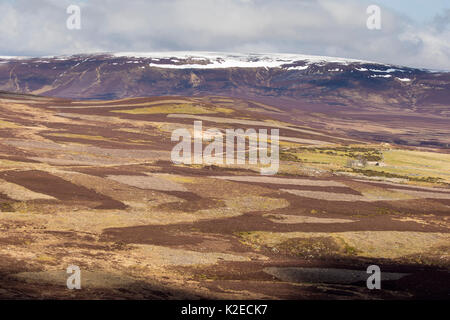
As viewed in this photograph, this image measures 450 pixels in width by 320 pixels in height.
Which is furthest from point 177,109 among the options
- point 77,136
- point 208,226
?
point 208,226

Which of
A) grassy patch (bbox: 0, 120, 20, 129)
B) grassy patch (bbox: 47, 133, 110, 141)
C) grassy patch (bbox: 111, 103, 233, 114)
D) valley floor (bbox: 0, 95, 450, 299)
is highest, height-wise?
grassy patch (bbox: 111, 103, 233, 114)

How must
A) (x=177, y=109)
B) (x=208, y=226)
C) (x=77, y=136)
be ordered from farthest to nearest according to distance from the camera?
(x=177, y=109) → (x=77, y=136) → (x=208, y=226)

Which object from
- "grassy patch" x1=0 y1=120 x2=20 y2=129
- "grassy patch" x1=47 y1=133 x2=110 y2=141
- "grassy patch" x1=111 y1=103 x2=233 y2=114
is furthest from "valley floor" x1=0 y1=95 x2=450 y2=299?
"grassy patch" x1=111 y1=103 x2=233 y2=114

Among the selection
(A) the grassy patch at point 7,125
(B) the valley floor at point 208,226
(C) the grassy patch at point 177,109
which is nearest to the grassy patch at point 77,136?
(B) the valley floor at point 208,226

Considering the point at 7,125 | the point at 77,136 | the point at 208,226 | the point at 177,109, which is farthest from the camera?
the point at 177,109

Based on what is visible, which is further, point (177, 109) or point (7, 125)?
point (177, 109)

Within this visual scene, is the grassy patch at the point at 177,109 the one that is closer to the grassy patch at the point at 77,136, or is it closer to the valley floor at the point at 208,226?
the grassy patch at the point at 77,136

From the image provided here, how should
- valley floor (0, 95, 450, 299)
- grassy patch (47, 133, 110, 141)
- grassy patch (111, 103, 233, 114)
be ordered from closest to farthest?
1. valley floor (0, 95, 450, 299)
2. grassy patch (47, 133, 110, 141)
3. grassy patch (111, 103, 233, 114)

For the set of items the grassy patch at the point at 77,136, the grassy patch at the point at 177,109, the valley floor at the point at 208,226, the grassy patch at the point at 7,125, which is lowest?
the valley floor at the point at 208,226

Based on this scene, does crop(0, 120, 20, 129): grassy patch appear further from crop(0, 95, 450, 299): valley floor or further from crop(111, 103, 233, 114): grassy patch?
crop(111, 103, 233, 114): grassy patch

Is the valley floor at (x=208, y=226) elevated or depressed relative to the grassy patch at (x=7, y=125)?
depressed

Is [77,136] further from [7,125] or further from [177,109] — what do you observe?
[177,109]
